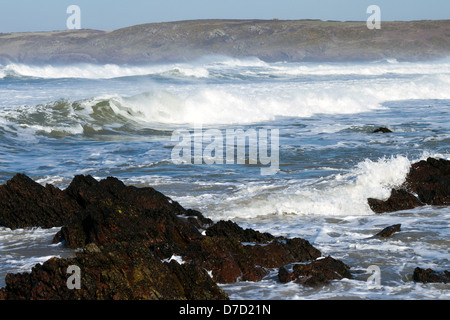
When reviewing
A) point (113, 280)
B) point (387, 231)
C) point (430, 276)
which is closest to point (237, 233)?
point (387, 231)

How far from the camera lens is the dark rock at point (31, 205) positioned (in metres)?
7.45

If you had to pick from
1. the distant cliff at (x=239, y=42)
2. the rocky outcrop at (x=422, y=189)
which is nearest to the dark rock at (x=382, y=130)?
the rocky outcrop at (x=422, y=189)

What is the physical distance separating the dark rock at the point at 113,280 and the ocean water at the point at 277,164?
65 cm

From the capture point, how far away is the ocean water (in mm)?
6086

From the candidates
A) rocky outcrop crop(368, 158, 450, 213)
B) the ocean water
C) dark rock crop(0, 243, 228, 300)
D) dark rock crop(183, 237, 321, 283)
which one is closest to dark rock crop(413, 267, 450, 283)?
the ocean water

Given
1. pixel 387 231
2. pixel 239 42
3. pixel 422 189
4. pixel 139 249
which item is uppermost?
pixel 239 42

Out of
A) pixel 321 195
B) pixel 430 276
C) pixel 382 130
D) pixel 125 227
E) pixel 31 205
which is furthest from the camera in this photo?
pixel 382 130

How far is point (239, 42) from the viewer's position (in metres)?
103

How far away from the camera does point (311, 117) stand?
22.5 m

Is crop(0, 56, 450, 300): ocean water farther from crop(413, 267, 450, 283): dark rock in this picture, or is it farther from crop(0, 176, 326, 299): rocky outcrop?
crop(0, 176, 326, 299): rocky outcrop

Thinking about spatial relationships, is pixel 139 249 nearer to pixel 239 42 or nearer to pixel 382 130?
pixel 382 130

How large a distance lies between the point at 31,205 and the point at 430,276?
4.60 meters

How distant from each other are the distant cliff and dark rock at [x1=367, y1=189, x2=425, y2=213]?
81845mm
